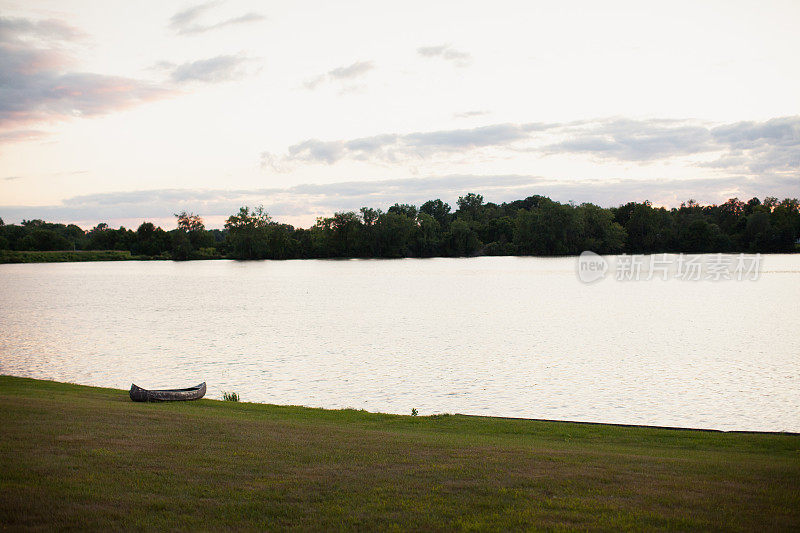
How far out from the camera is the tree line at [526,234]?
16462 centimetres

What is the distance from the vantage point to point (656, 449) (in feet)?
37.9

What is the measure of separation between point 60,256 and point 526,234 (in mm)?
144052

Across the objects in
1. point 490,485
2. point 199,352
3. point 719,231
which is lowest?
point 199,352

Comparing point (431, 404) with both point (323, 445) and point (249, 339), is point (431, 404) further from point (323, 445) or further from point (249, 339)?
point (249, 339)

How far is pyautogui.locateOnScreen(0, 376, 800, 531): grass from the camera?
6789 mm

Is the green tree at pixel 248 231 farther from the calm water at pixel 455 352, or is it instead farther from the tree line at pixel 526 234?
the calm water at pixel 455 352

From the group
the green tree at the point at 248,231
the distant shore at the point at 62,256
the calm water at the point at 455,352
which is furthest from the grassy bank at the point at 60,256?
the calm water at the point at 455,352

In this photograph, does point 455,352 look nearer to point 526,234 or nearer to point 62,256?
point 526,234

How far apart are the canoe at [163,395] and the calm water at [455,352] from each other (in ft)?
10.9

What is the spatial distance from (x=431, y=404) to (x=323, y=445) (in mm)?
8453

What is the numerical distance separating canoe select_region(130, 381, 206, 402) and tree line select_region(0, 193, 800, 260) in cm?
15837

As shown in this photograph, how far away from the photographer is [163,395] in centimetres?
1589

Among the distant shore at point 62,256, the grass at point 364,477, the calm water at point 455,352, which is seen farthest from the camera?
the distant shore at point 62,256

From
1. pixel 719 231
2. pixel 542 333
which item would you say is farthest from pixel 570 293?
pixel 719 231
